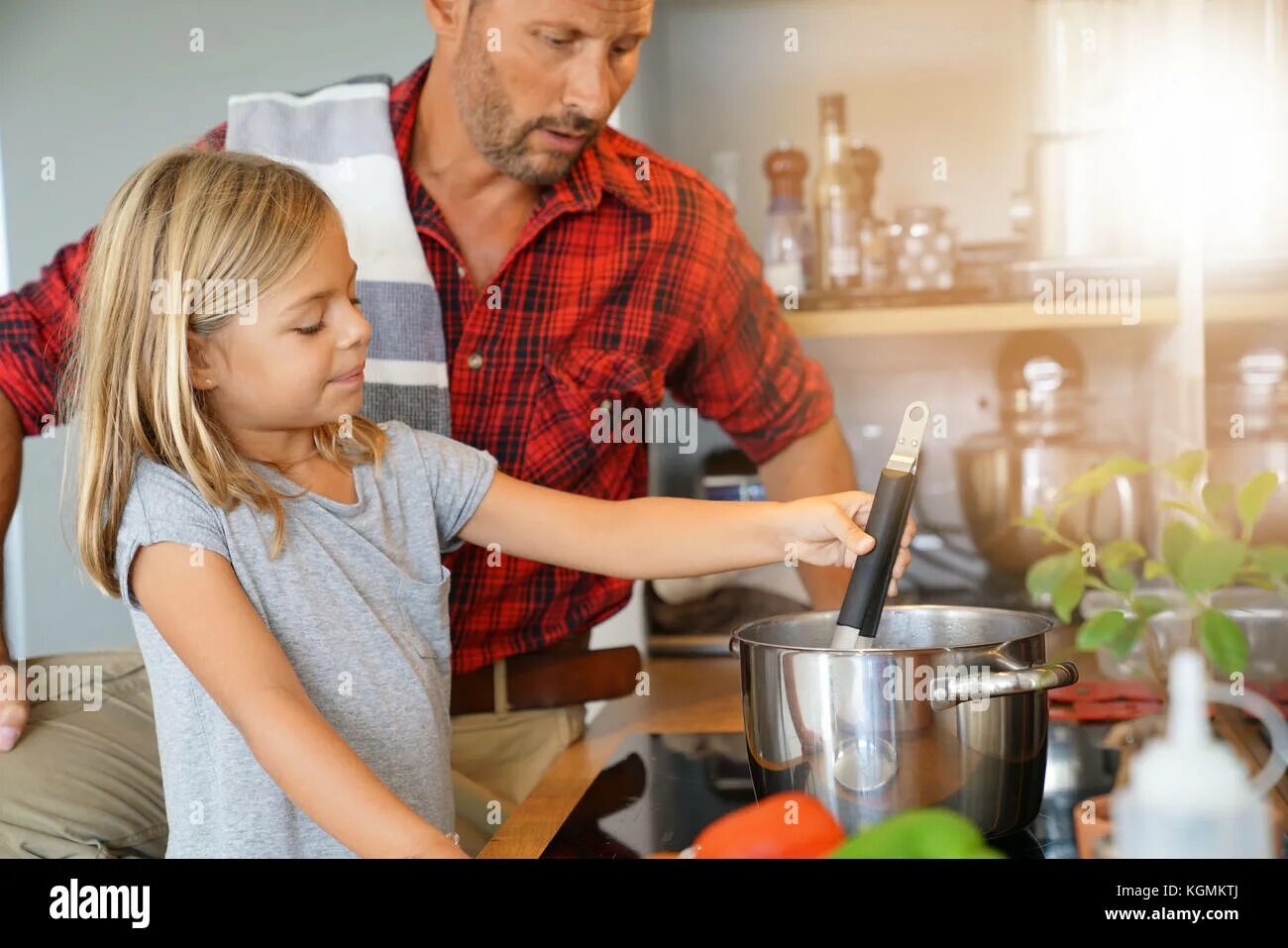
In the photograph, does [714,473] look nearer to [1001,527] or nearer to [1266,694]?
[1001,527]

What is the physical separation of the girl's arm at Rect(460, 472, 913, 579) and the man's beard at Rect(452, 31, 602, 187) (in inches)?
11.6

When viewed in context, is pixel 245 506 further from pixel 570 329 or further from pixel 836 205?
pixel 836 205

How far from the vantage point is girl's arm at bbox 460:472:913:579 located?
2.48ft

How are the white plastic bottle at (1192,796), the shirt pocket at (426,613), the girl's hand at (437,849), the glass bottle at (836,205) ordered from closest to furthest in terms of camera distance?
the white plastic bottle at (1192,796) → the girl's hand at (437,849) → the shirt pocket at (426,613) → the glass bottle at (836,205)

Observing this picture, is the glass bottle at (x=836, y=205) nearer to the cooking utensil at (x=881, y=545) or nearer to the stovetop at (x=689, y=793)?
the stovetop at (x=689, y=793)

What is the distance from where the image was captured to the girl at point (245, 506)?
703 mm

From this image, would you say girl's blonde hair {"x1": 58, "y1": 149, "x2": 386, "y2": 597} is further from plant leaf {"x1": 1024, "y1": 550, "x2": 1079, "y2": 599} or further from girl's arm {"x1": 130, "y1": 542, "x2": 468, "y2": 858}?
plant leaf {"x1": 1024, "y1": 550, "x2": 1079, "y2": 599}

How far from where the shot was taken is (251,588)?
715 millimetres

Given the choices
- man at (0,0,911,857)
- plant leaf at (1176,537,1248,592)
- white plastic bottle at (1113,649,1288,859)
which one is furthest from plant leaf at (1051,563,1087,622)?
white plastic bottle at (1113,649,1288,859)

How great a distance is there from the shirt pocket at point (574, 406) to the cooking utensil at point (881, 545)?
0.44 meters

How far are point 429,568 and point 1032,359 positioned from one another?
94 centimetres

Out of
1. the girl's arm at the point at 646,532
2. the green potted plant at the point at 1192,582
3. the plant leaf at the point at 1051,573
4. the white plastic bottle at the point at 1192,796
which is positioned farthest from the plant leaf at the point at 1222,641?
the white plastic bottle at the point at 1192,796

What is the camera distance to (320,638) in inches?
29.2
